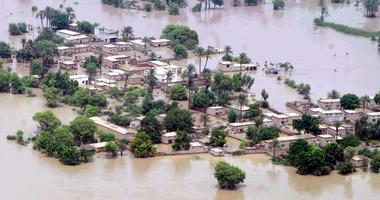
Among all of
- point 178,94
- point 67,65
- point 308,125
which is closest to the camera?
point 308,125

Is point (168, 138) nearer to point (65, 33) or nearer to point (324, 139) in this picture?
point (324, 139)

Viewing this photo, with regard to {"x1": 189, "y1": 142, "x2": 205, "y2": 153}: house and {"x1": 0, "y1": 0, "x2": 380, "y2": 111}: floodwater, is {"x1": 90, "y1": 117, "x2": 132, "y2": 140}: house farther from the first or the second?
{"x1": 0, "y1": 0, "x2": 380, "y2": 111}: floodwater

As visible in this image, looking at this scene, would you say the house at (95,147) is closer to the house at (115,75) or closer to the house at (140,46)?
the house at (115,75)

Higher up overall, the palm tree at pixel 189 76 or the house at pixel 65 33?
the house at pixel 65 33

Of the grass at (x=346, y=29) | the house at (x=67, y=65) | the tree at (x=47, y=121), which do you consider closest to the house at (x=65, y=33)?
the house at (x=67, y=65)

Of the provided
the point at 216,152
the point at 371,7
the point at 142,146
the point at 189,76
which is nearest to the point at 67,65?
the point at 189,76

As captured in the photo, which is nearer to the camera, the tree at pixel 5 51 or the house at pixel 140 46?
the tree at pixel 5 51

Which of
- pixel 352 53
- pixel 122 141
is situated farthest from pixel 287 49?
pixel 122 141
